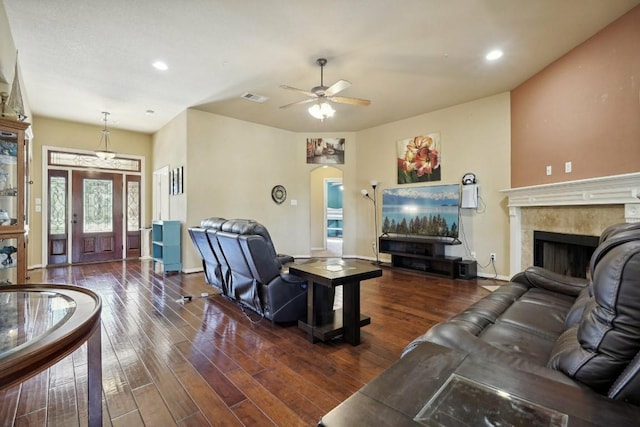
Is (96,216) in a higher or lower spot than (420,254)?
higher

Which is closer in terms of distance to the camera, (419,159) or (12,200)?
(12,200)

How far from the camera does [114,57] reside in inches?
147

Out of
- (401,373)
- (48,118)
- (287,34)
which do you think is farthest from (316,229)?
(401,373)

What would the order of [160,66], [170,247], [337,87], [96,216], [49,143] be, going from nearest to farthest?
[337,87], [160,66], [170,247], [49,143], [96,216]

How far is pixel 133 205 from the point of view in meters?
7.20

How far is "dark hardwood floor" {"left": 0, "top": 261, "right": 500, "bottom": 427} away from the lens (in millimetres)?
1719

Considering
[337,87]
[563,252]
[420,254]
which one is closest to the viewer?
[337,87]

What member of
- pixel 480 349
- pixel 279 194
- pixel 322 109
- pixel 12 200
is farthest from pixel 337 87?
pixel 279 194

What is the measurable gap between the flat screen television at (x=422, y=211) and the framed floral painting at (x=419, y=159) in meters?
0.26

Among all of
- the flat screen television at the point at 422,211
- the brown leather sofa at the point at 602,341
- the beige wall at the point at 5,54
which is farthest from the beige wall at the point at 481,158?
the beige wall at the point at 5,54

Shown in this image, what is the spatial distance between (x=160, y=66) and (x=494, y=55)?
4.38 meters

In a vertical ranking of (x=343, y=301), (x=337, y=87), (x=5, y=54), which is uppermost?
(x=5, y=54)

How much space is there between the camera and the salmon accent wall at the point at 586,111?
116 inches

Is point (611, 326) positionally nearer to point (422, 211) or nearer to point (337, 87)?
point (337, 87)
